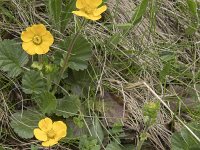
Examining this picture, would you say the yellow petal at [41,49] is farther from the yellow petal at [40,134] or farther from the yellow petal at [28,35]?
the yellow petal at [40,134]

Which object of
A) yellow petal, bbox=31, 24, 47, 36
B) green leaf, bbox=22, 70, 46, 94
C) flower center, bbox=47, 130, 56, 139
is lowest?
flower center, bbox=47, 130, 56, 139

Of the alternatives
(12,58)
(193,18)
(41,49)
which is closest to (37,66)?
(41,49)

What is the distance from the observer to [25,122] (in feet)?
6.33

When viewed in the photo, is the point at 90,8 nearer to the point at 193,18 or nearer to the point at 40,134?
the point at 40,134

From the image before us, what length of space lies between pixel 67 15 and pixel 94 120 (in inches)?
18.3

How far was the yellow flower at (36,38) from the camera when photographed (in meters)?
1.85

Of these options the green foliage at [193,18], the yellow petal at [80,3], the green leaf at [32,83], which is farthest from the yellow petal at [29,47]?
the green foliage at [193,18]

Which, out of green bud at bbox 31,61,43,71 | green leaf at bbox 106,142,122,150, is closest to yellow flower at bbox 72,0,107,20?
green bud at bbox 31,61,43,71

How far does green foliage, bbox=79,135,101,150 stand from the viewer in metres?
1.85

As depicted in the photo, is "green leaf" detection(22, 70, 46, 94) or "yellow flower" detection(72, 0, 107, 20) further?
"green leaf" detection(22, 70, 46, 94)

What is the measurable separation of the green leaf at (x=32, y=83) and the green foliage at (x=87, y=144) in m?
0.25

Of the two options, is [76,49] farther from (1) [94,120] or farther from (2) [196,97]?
(2) [196,97]

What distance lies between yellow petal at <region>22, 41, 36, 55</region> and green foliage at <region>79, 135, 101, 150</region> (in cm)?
37

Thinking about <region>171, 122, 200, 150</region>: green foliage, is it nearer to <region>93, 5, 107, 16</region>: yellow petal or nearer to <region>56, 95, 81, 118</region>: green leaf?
<region>56, 95, 81, 118</region>: green leaf
